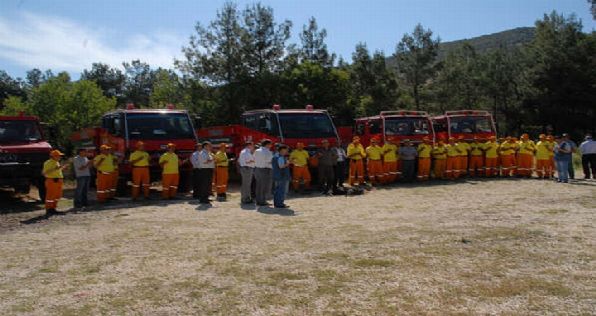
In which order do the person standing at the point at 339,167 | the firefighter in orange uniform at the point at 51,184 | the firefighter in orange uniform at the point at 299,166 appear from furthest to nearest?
the person standing at the point at 339,167
the firefighter in orange uniform at the point at 299,166
the firefighter in orange uniform at the point at 51,184

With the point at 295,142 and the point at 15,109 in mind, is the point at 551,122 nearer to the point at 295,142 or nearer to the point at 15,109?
the point at 295,142

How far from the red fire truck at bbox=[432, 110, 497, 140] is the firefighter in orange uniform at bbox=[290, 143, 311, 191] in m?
5.85

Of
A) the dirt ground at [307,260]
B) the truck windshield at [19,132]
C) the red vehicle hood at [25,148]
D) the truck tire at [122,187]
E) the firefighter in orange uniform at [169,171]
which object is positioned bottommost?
the dirt ground at [307,260]

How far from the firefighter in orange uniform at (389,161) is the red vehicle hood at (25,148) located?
30.9ft

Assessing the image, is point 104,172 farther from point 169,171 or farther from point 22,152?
point 22,152

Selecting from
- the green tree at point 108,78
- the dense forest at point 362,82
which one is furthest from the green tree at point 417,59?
the green tree at point 108,78

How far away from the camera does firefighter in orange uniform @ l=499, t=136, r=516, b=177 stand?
16.9 meters

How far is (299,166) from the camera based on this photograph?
14.0 metres

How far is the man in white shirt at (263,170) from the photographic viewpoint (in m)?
11.6

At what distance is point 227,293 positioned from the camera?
5426 mm

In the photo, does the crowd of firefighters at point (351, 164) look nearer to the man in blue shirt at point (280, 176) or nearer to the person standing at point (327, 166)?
the person standing at point (327, 166)

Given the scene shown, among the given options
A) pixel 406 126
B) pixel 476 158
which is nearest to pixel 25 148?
pixel 406 126

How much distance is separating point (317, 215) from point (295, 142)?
461 cm

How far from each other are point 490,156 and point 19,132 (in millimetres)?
14022
